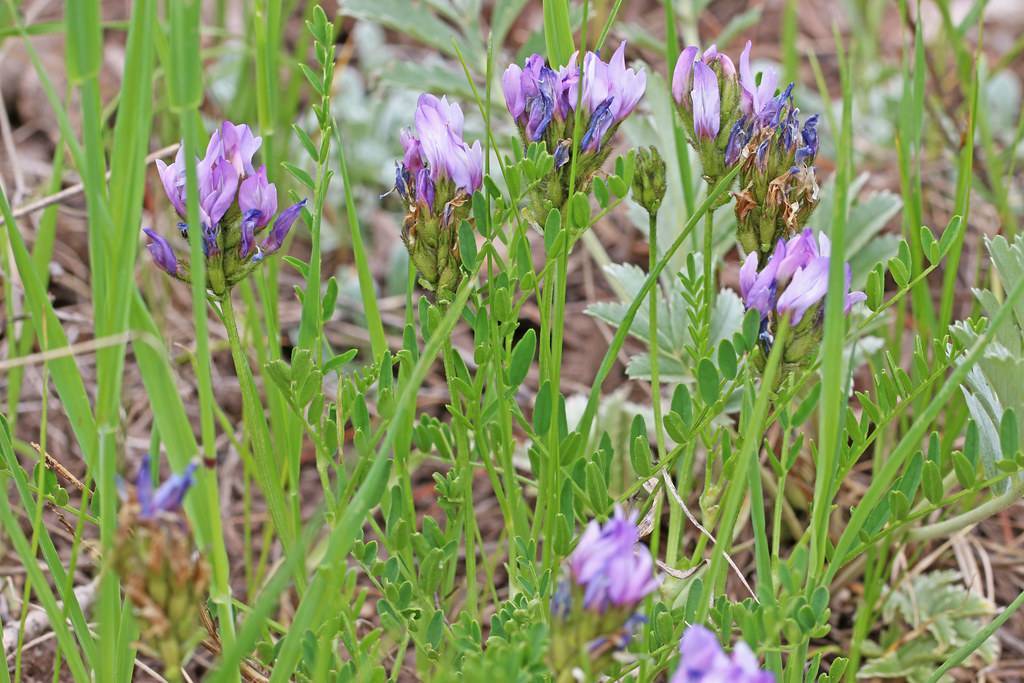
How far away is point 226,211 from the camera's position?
109cm

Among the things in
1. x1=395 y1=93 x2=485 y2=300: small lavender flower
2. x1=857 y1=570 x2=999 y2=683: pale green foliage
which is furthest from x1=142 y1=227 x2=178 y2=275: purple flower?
x1=857 y1=570 x2=999 y2=683: pale green foliage

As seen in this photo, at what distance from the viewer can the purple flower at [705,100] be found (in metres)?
1.20

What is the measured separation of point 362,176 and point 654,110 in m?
0.88

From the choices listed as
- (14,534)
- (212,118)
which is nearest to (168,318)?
(212,118)

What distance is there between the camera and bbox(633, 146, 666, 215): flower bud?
1197mm

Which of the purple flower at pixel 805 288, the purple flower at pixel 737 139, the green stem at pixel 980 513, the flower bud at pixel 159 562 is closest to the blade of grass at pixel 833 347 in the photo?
the purple flower at pixel 805 288

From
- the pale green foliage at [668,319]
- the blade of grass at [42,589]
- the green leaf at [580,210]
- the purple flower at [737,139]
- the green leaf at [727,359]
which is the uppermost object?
the purple flower at [737,139]

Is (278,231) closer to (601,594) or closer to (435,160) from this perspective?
(435,160)

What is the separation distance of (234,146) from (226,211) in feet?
0.24

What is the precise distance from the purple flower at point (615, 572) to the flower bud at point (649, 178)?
47cm

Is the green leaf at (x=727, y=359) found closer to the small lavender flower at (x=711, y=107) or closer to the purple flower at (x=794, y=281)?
the purple flower at (x=794, y=281)

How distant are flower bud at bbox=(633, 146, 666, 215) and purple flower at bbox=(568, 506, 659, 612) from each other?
468mm

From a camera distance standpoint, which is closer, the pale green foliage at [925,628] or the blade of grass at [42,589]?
the blade of grass at [42,589]

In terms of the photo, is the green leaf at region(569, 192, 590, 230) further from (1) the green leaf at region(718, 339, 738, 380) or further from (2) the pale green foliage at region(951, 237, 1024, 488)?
(2) the pale green foliage at region(951, 237, 1024, 488)
